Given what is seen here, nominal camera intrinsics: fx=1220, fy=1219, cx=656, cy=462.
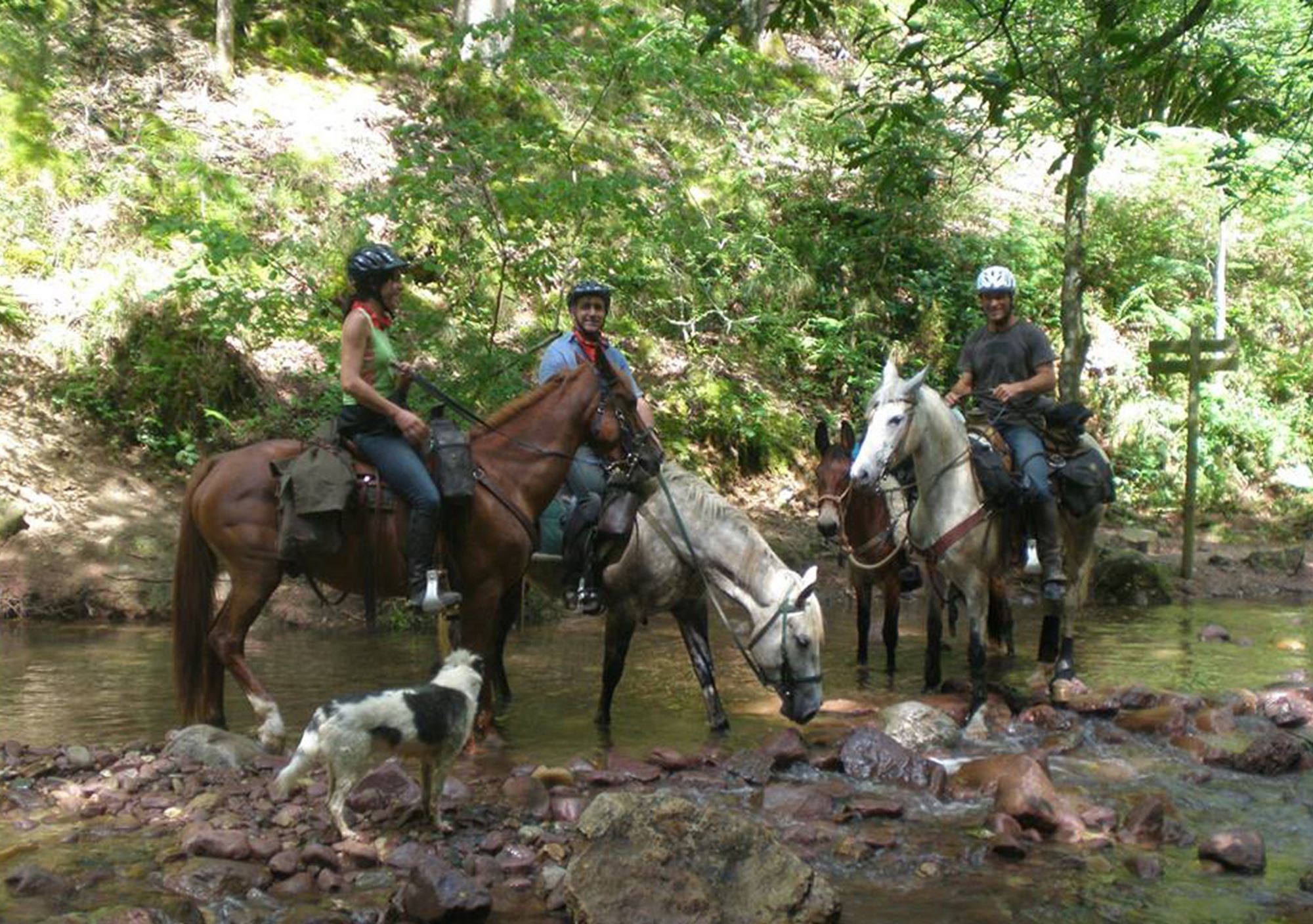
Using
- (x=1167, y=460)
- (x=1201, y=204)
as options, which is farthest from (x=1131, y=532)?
(x=1201, y=204)

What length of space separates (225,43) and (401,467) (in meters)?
14.7

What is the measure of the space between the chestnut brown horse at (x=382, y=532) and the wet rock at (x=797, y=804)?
6.84 feet

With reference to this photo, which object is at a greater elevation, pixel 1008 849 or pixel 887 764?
pixel 887 764

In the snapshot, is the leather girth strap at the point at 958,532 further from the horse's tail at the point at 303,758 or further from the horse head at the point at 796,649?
the horse's tail at the point at 303,758

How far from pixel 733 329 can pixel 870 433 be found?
11.4 metres

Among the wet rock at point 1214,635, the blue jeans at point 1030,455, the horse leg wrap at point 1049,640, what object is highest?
the blue jeans at point 1030,455

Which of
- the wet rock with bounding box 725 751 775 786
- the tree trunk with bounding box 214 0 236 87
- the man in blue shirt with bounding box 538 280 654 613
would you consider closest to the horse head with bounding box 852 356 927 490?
the man in blue shirt with bounding box 538 280 654 613

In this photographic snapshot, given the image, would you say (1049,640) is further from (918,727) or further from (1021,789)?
(1021,789)

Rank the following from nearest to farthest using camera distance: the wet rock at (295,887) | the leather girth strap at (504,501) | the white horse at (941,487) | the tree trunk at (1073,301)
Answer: the wet rock at (295,887) → the leather girth strap at (504,501) → the white horse at (941,487) → the tree trunk at (1073,301)

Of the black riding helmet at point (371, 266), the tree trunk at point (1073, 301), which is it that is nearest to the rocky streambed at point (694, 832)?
the black riding helmet at point (371, 266)

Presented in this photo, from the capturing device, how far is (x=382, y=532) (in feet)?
24.6

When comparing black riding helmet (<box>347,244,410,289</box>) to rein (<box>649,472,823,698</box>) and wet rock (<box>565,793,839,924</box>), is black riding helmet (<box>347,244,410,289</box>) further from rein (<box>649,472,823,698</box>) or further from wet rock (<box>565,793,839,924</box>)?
wet rock (<box>565,793,839,924</box>)

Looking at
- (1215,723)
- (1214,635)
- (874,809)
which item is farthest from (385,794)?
(1214,635)

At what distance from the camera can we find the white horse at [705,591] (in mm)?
7949
